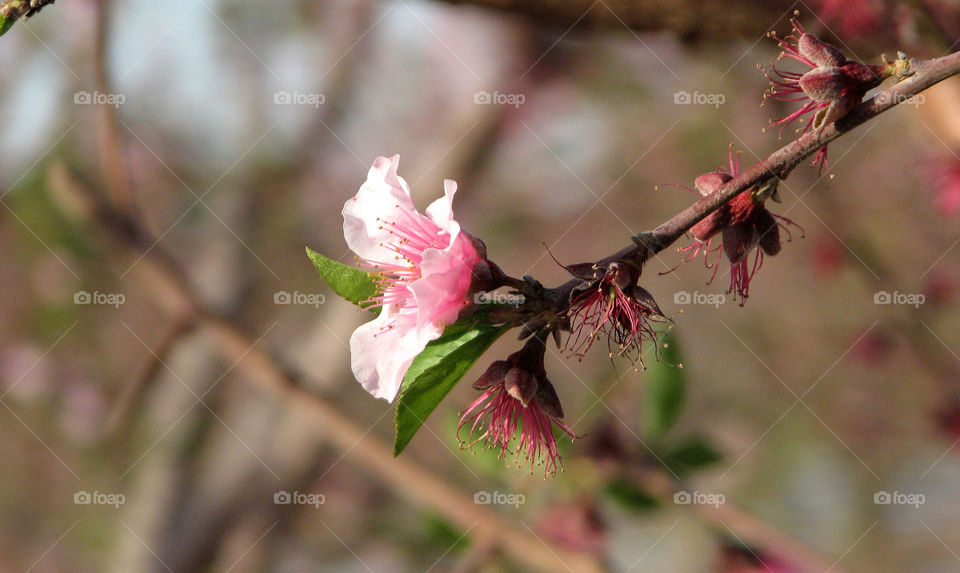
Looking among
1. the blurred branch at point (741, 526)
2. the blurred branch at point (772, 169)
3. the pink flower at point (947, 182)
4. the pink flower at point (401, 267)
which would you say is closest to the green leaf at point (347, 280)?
the pink flower at point (401, 267)

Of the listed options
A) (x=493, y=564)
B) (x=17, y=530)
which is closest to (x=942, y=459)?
(x=493, y=564)

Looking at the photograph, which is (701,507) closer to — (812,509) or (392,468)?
(392,468)

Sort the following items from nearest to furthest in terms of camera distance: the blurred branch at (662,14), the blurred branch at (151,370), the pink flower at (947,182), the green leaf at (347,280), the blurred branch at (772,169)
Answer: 1. the blurred branch at (772,169)
2. the green leaf at (347,280)
3. the blurred branch at (662,14)
4. the blurred branch at (151,370)
5. the pink flower at (947,182)

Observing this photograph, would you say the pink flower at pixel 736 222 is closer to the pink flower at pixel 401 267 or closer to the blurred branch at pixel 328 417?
the pink flower at pixel 401 267

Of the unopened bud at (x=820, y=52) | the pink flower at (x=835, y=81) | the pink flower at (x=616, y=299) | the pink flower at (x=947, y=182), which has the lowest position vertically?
the pink flower at (x=616, y=299)

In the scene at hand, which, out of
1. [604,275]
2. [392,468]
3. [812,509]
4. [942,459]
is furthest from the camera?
[812,509]
